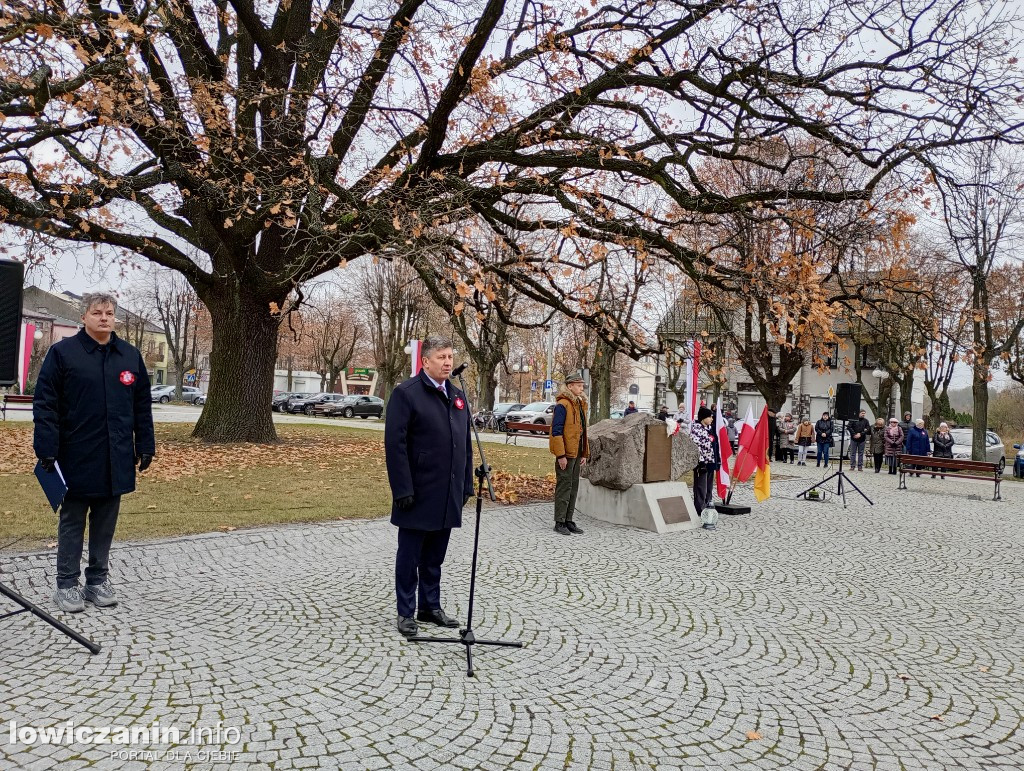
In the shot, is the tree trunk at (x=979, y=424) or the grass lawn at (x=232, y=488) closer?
the grass lawn at (x=232, y=488)

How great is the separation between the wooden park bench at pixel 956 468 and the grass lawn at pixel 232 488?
8.24 m

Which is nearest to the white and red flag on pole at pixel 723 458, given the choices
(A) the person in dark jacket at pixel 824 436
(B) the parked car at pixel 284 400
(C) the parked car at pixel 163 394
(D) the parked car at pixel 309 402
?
(A) the person in dark jacket at pixel 824 436

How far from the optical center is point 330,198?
12375 mm

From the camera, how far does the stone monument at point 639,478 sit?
8.97m

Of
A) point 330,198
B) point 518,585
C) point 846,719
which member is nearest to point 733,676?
point 846,719

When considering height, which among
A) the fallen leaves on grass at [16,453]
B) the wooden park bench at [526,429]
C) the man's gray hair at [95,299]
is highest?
the man's gray hair at [95,299]

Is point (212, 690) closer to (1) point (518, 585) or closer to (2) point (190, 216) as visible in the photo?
(1) point (518, 585)

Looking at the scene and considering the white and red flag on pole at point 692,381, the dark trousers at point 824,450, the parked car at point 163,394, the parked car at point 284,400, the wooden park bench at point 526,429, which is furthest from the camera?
the parked car at point 163,394

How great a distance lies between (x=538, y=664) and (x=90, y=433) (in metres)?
3.26

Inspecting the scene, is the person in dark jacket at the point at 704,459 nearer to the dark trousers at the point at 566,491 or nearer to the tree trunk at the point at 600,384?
the dark trousers at the point at 566,491

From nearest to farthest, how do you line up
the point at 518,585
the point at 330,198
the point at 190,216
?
the point at 518,585, the point at 330,198, the point at 190,216

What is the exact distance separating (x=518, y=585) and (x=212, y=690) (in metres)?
2.85

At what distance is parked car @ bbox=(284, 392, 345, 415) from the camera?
44.8m

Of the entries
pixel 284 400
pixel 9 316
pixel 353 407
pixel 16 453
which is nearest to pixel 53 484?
pixel 9 316
